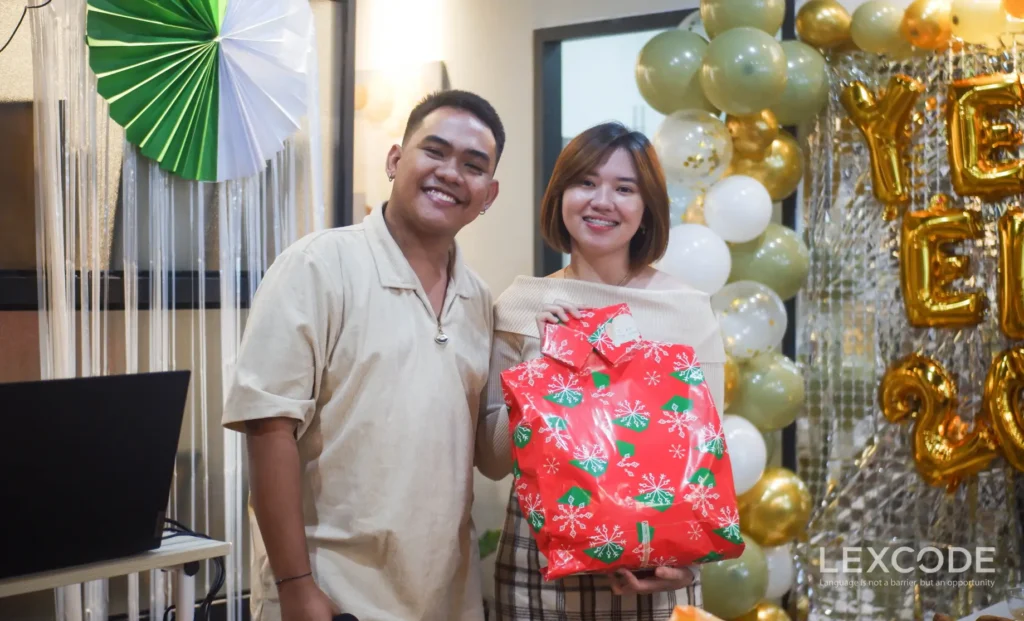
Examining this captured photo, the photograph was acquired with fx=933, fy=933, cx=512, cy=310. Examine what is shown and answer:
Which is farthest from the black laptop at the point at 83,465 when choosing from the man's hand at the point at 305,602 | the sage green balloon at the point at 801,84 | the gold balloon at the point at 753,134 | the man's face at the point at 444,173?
the sage green balloon at the point at 801,84

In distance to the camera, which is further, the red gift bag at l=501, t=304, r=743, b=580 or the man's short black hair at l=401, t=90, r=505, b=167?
the man's short black hair at l=401, t=90, r=505, b=167

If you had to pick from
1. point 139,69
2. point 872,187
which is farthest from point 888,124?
point 139,69

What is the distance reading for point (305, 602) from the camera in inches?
58.2

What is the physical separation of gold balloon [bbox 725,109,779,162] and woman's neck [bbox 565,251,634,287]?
1.15 meters

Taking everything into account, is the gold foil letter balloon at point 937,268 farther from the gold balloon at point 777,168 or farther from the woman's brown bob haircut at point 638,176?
the woman's brown bob haircut at point 638,176

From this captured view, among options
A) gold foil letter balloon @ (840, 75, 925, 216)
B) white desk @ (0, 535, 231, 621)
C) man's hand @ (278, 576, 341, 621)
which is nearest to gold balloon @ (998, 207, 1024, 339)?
gold foil letter balloon @ (840, 75, 925, 216)

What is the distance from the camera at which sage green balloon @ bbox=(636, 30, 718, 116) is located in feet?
9.07

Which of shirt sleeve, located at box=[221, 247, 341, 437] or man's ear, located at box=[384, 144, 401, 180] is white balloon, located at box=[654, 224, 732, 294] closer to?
man's ear, located at box=[384, 144, 401, 180]

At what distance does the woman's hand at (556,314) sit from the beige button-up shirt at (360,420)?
19 cm

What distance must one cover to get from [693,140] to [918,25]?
80 centimetres

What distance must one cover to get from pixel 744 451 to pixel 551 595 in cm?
109

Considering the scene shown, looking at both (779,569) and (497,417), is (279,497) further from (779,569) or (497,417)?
(779,569)

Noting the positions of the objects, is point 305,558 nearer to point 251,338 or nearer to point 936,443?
point 251,338

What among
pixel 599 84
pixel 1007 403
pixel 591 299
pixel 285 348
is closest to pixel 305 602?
pixel 285 348
